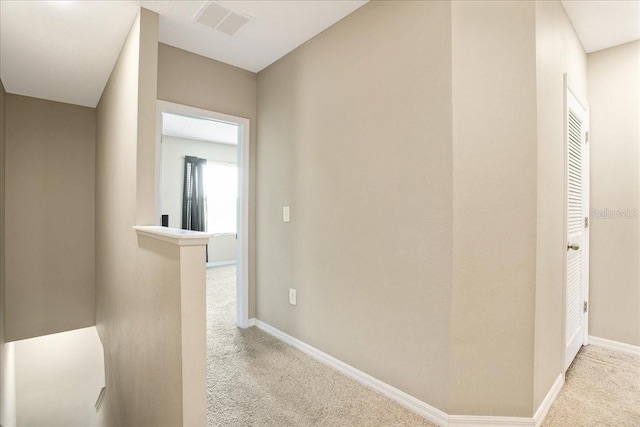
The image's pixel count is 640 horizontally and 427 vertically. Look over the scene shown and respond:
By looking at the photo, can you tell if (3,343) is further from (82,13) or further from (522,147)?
(522,147)

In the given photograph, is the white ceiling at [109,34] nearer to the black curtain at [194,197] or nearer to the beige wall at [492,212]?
the beige wall at [492,212]

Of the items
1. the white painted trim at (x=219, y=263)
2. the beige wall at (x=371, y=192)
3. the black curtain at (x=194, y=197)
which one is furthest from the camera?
the white painted trim at (x=219, y=263)

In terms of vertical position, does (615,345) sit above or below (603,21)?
below

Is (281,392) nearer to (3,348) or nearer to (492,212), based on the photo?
(492,212)

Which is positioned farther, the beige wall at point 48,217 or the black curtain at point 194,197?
the black curtain at point 194,197

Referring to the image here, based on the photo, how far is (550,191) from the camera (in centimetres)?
178

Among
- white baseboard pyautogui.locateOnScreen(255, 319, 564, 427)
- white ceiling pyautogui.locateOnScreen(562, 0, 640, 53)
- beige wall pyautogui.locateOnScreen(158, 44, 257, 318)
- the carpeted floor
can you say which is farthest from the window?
white ceiling pyautogui.locateOnScreen(562, 0, 640, 53)

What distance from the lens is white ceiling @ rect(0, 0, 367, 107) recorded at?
6.68 feet

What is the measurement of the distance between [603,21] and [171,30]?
10.4 feet

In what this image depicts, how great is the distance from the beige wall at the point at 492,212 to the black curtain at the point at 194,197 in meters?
5.60

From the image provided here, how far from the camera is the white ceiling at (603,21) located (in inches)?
78.5

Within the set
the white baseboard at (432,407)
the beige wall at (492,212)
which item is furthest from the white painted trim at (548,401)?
the beige wall at (492,212)

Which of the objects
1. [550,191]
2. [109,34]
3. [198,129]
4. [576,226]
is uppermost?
[198,129]

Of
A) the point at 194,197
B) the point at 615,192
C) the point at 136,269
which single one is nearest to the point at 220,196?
the point at 194,197
